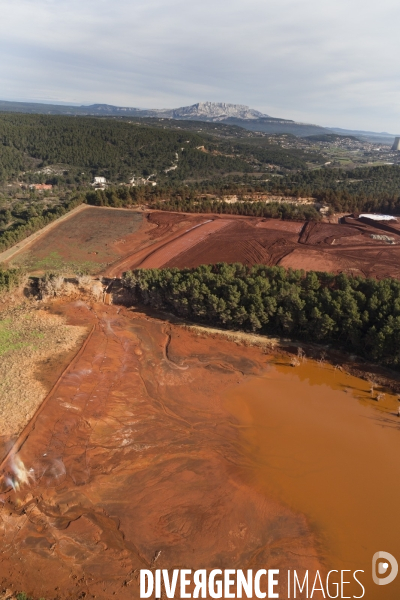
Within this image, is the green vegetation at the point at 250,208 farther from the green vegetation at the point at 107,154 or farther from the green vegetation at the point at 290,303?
the green vegetation at the point at 107,154

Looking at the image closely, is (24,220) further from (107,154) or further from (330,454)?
(107,154)

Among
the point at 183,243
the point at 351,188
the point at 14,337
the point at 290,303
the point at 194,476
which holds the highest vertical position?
the point at 351,188

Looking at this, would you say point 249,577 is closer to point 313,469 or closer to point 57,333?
point 313,469

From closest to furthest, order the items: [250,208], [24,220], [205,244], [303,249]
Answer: [303,249], [205,244], [24,220], [250,208]

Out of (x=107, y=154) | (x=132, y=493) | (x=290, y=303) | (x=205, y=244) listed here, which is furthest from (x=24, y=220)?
(x=107, y=154)

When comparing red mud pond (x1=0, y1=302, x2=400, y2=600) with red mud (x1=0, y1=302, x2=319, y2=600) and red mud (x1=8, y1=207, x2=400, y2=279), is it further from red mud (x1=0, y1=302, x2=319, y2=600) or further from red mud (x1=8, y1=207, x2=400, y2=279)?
red mud (x1=8, y1=207, x2=400, y2=279)

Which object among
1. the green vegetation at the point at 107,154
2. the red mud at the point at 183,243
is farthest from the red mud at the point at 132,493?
the green vegetation at the point at 107,154
